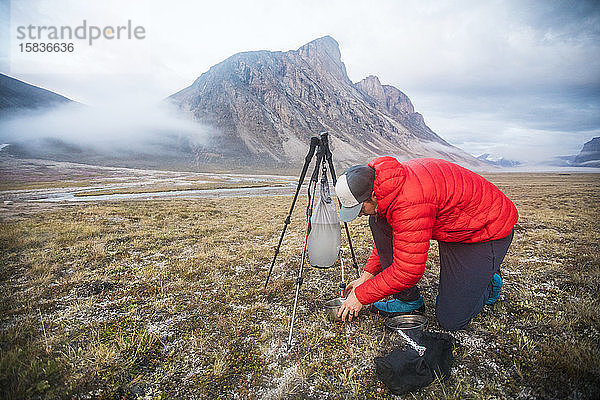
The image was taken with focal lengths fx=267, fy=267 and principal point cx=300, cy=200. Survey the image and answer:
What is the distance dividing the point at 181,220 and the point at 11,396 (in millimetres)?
11162

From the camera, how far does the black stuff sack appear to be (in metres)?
3.09

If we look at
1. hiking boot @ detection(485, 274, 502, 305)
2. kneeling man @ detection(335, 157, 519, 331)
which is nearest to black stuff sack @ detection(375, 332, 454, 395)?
kneeling man @ detection(335, 157, 519, 331)

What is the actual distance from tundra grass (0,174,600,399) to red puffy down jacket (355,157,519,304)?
52.9 inches

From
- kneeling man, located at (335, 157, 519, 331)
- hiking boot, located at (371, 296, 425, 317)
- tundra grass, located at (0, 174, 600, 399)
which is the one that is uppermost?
kneeling man, located at (335, 157, 519, 331)

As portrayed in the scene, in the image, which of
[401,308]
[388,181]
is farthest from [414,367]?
[388,181]

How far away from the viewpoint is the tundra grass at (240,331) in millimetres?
3227

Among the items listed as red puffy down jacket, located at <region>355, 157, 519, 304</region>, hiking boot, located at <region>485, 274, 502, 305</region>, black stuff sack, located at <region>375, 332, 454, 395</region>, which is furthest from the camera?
hiking boot, located at <region>485, 274, 502, 305</region>

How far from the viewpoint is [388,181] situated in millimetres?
3211

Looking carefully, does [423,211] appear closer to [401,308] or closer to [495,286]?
[401,308]

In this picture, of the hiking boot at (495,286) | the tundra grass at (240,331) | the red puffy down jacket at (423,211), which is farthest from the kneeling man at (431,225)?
the tundra grass at (240,331)

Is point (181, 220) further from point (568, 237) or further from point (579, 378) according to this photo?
point (568, 237)

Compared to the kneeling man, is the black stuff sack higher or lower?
lower

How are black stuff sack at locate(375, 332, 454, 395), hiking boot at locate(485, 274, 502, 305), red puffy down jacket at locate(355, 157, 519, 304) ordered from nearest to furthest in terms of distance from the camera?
black stuff sack at locate(375, 332, 454, 395)
red puffy down jacket at locate(355, 157, 519, 304)
hiking boot at locate(485, 274, 502, 305)

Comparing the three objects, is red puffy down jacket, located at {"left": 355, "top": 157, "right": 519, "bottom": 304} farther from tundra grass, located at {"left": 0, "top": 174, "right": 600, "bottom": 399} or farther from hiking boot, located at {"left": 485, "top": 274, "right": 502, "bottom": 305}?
tundra grass, located at {"left": 0, "top": 174, "right": 600, "bottom": 399}
